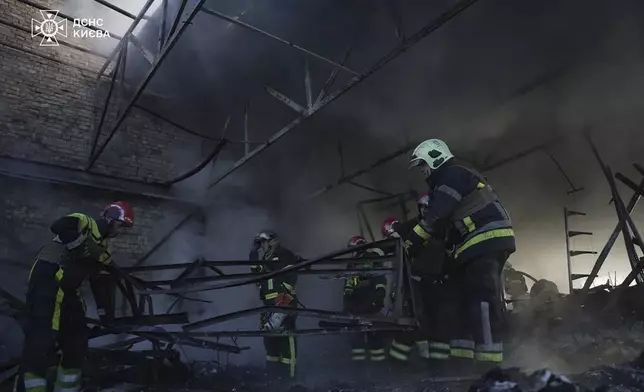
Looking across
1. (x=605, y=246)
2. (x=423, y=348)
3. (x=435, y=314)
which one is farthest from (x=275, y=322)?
(x=605, y=246)

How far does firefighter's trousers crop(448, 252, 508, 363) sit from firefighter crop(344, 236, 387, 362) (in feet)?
4.23

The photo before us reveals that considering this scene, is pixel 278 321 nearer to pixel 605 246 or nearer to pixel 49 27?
pixel 605 246

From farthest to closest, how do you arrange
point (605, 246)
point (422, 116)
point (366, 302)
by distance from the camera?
1. point (422, 116)
2. point (605, 246)
3. point (366, 302)

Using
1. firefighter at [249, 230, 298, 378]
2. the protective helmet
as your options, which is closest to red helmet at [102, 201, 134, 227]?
firefighter at [249, 230, 298, 378]

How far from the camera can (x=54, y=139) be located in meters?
6.69

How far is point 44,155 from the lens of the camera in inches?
257

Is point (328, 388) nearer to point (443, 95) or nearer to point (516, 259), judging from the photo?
point (443, 95)

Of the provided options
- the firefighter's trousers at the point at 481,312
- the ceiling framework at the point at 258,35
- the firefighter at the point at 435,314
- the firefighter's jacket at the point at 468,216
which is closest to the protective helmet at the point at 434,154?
the firefighter's jacket at the point at 468,216

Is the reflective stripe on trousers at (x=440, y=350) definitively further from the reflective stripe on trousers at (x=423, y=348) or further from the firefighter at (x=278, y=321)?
the firefighter at (x=278, y=321)

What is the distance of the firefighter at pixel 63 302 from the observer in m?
3.60

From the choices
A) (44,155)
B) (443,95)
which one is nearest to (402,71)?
(443,95)

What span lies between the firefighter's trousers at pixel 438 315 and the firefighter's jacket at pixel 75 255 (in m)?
2.83

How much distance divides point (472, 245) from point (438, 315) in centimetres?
90

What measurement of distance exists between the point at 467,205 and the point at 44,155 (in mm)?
5921
